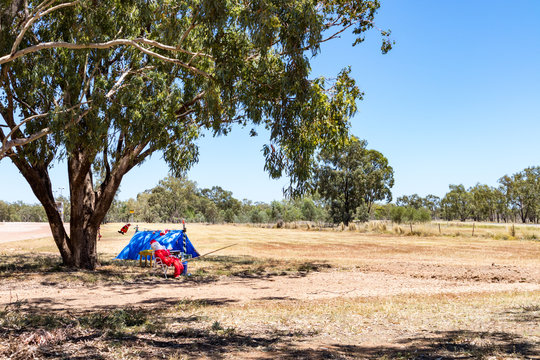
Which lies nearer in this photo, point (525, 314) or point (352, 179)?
point (525, 314)

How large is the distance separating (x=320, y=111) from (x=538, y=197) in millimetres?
81256

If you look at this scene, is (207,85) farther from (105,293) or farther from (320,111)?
(105,293)

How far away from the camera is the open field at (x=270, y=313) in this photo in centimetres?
496

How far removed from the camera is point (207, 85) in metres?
9.95

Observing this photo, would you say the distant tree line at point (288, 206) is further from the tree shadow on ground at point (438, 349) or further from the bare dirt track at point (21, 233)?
the tree shadow on ground at point (438, 349)

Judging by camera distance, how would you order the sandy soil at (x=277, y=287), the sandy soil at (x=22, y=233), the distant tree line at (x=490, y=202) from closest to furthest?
1. the sandy soil at (x=277, y=287)
2. the sandy soil at (x=22, y=233)
3. the distant tree line at (x=490, y=202)

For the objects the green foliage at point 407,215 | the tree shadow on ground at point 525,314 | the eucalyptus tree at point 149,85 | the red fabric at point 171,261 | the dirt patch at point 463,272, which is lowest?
the dirt patch at point 463,272

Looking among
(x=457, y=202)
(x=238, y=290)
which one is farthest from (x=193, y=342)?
(x=457, y=202)

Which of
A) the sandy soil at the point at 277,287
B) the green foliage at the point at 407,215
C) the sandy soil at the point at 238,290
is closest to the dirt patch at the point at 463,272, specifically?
the sandy soil at the point at 277,287

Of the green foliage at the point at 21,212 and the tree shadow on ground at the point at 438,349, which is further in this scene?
the green foliage at the point at 21,212

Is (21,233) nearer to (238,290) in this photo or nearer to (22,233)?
(22,233)

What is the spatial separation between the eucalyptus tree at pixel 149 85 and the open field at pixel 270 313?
269 cm

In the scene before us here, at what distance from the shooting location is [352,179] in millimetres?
50031

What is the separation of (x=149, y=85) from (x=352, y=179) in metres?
41.1
